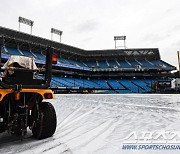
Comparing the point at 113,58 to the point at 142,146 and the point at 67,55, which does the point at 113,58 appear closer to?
the point at 67,55

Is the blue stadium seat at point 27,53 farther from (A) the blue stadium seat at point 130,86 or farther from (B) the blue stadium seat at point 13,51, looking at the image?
(A) the blue stadium seat at point 130,86

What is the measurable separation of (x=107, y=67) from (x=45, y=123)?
61247 mm

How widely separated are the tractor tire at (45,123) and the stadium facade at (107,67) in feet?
159

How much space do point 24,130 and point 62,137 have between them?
0.78 meters

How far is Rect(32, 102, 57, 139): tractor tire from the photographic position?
3.96m

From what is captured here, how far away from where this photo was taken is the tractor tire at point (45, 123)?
3.96 meters

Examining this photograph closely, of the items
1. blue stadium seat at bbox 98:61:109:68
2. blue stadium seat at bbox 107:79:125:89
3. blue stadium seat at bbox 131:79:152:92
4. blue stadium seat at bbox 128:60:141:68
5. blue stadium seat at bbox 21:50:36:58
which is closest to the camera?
blue stadium seat at bbox 21:50:36:58

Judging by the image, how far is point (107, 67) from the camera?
2552 inches

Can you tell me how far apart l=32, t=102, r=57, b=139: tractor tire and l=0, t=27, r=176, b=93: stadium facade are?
159 ft

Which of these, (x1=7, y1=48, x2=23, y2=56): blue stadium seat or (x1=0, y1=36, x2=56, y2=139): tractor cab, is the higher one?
(x1=7, y1=48, x2=23, y2=56): blue stadium seat

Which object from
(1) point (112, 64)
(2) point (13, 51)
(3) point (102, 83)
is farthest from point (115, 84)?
(2) point (13, 51)

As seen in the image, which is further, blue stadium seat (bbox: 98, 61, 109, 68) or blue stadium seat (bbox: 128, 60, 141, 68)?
blue stadium seat (bbox: 98, 61, 109, 68)

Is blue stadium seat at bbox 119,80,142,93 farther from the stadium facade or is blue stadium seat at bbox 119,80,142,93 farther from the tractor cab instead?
the tractor cab

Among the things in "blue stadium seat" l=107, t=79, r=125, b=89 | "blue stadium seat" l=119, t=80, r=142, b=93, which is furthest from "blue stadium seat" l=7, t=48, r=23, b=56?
"blue stadium seat" l=119, t=80, r=142, b=93
